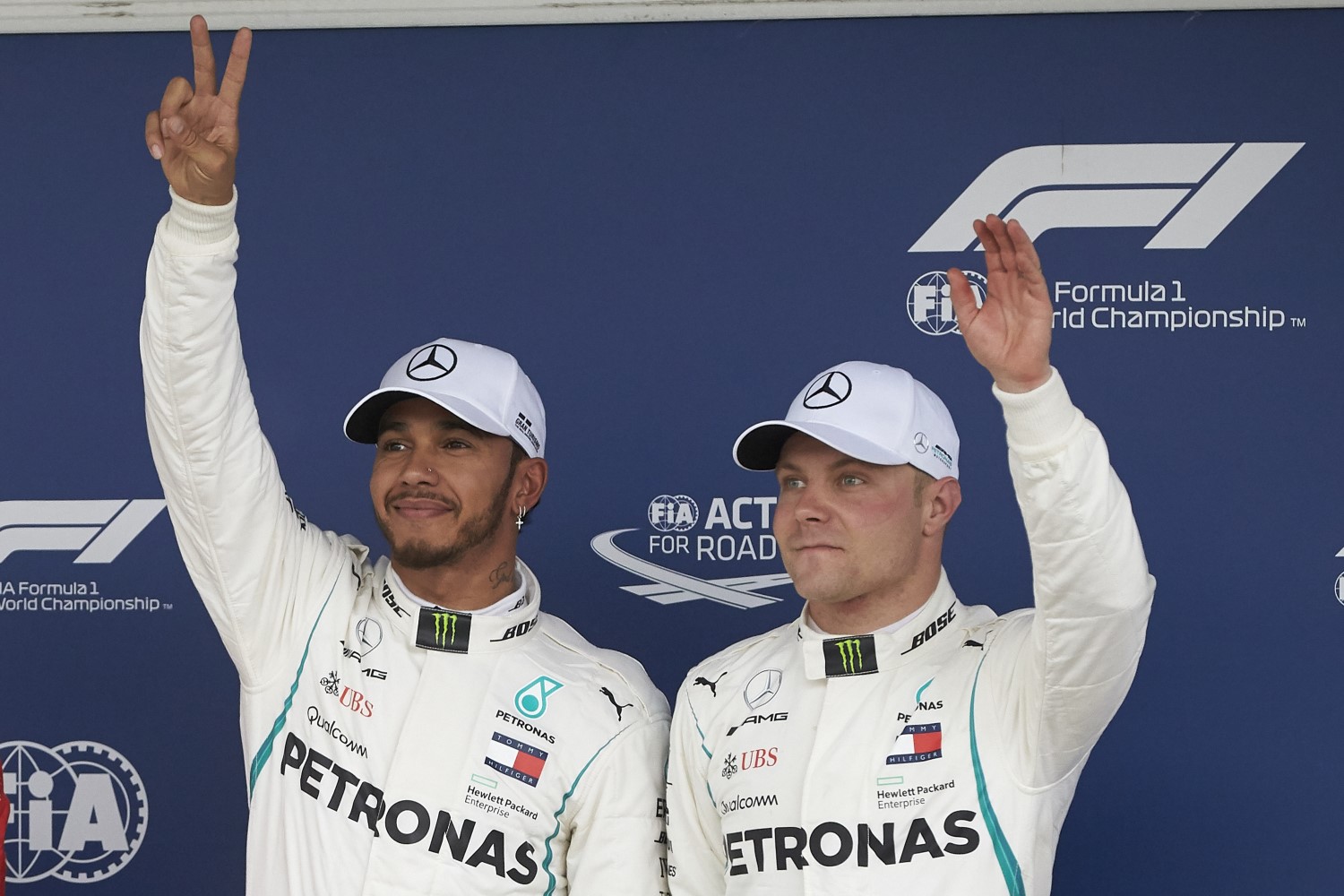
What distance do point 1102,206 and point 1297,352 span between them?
389 millimetres

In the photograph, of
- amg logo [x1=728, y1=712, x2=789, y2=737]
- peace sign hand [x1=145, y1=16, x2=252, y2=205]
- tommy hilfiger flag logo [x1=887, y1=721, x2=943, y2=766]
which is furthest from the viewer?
amg logo [x1=728, y1=712, x2=789, y2=737]

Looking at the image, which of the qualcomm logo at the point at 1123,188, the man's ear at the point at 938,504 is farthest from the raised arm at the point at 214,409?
the qualcomm logo at the point at 1123,188

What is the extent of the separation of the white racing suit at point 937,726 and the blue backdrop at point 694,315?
2.17 feet

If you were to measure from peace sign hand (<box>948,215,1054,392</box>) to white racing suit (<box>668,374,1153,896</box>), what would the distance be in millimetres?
28

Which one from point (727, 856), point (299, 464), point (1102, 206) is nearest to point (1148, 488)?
point (1102, 206)

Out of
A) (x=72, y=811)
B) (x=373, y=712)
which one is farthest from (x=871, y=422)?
(x=72, y=811)

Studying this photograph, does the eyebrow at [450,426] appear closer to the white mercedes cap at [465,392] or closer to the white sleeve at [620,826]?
the white mercedes cap at [465,392]

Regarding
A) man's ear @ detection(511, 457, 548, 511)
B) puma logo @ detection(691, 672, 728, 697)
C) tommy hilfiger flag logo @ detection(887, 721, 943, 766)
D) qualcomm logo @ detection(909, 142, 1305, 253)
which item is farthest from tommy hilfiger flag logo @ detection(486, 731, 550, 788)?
qualcomm logo @ detection(909, 142, 1305, 253)

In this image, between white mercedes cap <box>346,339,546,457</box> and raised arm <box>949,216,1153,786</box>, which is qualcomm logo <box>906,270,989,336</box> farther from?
raised arm <box>949,216,1153,786</box>

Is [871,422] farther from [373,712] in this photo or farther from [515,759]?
[373,712]

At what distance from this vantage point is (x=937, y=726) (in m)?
1.69

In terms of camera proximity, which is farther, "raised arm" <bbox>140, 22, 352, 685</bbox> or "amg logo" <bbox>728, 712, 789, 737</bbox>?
"amg logo" <bbox>728, 712, 789, 737</bbox>

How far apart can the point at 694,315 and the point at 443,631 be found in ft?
2.69

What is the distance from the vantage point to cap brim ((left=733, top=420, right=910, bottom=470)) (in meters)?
1.72
